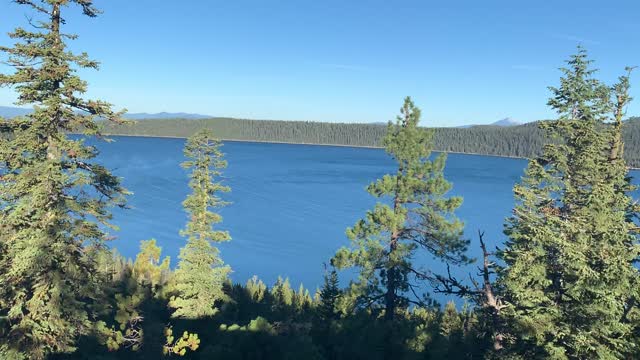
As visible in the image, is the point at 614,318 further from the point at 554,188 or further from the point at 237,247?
the point at 237,247

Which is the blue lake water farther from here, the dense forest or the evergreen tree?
the evergreen tree

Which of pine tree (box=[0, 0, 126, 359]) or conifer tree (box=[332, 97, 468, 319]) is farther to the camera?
conifer tree (box=[332, 97, 468, 319])

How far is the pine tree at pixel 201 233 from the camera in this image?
28.0 meters

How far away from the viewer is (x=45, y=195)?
14.3 meters

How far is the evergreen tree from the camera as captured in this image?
76.9ft

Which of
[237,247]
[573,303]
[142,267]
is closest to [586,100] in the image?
[573,303]

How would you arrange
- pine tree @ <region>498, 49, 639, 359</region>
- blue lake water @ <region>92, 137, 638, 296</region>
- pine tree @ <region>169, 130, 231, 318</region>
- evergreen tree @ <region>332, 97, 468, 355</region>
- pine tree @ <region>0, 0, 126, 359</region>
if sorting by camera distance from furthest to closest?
blue lake water @ <region>92, 137, 638, 296</region>, pine tree @ <region>169, 130, 231, 318</region>, evergreen tree @ <region>332, 97, 468, 355</region>, pine tree @ <region>0, 0, 126, 359</region>, pine tree @ <region>498, 49, 639, 359</region>

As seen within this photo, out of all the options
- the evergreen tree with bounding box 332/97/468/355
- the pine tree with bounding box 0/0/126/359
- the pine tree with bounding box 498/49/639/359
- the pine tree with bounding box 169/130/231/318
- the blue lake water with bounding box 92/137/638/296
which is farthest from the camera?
the blue lake water with bounding box 92/137/638/296

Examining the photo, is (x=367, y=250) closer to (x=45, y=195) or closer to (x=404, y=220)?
(x=404, y=220)

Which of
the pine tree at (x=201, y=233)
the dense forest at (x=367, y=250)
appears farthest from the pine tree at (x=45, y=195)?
the pine tree at (x=201, y=233)

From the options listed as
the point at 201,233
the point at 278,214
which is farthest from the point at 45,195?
the point at 278,214

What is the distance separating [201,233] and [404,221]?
12.5 meters

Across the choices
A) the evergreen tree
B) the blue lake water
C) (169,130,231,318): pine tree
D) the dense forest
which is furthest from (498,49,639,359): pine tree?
the blue lake water

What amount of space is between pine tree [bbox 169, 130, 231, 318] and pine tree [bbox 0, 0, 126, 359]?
1274 cm
